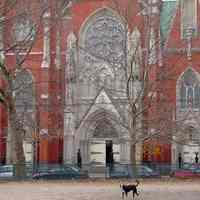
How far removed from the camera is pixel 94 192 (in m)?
21.5

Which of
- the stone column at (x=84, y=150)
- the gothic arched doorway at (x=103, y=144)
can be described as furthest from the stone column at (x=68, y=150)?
the gothic arched doorway at (x=103, y=144)

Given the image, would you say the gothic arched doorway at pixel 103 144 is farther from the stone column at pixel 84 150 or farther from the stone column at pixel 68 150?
the stone column at pixel 68 150

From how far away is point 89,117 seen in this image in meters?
47.5

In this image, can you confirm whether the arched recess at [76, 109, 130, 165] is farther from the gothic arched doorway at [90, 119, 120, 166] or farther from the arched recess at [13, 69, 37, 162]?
the arched recess at [13, 69, 37, 162]

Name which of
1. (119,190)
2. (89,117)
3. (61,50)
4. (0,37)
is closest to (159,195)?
(119,190)

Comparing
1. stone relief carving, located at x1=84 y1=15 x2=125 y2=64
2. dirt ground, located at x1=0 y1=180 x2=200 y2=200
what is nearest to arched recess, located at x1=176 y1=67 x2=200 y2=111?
stone relief carving, located at x1=84 y1=15 x2=125 y2=64

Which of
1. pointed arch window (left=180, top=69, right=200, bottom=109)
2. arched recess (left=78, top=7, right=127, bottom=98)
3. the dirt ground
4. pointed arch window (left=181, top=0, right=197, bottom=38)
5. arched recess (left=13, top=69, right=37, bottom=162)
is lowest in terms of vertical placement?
the dirt ground

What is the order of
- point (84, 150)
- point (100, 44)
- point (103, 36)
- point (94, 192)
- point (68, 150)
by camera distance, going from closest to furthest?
point (94, 192) < point (100, 44) < point (103, 36) < point (68, 150) < point (84, 150)

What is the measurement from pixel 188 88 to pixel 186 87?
0.59 ft

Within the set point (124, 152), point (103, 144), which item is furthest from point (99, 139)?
point (124, 152)

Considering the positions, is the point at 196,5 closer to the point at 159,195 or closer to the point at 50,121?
the point at 50,121

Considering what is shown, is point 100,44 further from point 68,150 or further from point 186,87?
point 68,150

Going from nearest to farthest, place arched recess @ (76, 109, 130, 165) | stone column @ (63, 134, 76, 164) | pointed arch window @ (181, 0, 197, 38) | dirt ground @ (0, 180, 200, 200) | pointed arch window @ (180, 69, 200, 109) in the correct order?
dirt ground @ (0, 180, 200, 200) → stone column @ (63, 134, 76, 164) → pointed arch window @ (180, 69, 200, 109) → arched recess @ (76, 109, 130, 165) → pointed arch window @ (181, 0, 197, 38)

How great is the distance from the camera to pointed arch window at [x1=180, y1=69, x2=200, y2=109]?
47031mm
